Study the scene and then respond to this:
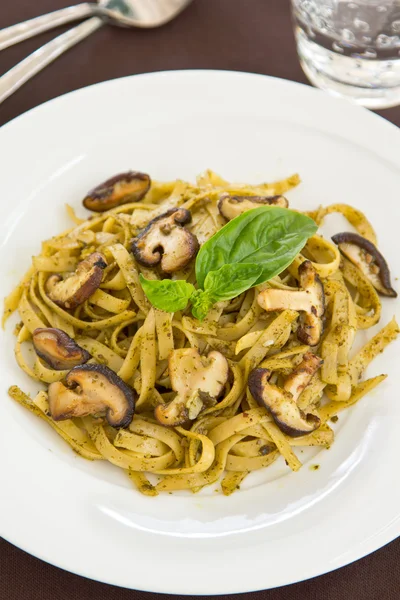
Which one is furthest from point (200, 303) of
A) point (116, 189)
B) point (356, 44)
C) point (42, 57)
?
point (42, 57)

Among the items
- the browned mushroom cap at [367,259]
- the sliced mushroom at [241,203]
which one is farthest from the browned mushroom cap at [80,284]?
the browned mushroom cap at [367,259]

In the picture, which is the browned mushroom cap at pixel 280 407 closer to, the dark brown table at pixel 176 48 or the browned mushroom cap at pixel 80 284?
the browned mushroom cap at pixel 80 284

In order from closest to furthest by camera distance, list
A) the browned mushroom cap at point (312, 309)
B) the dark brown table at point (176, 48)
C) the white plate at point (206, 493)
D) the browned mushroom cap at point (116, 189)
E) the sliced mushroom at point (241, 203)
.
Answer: the white plate at point (206, 493) < the browned mushroom cap at point (312, 309) < the sliced mushroom at point (241, 203) < the browned mushroom cap at point (116, 189) < the dark brown table at point (176, 48)

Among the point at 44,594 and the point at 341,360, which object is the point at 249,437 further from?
the point at 44,594

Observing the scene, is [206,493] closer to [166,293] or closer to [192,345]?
[192,345]

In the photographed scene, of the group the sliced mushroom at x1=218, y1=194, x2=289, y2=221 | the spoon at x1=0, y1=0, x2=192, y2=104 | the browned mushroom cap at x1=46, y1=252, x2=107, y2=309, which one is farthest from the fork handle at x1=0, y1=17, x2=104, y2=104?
the sliced mushroom at x1=218, y1=194, x2=289, y2=221

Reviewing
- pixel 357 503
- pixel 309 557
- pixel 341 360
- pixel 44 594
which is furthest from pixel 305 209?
pixel 44 594
